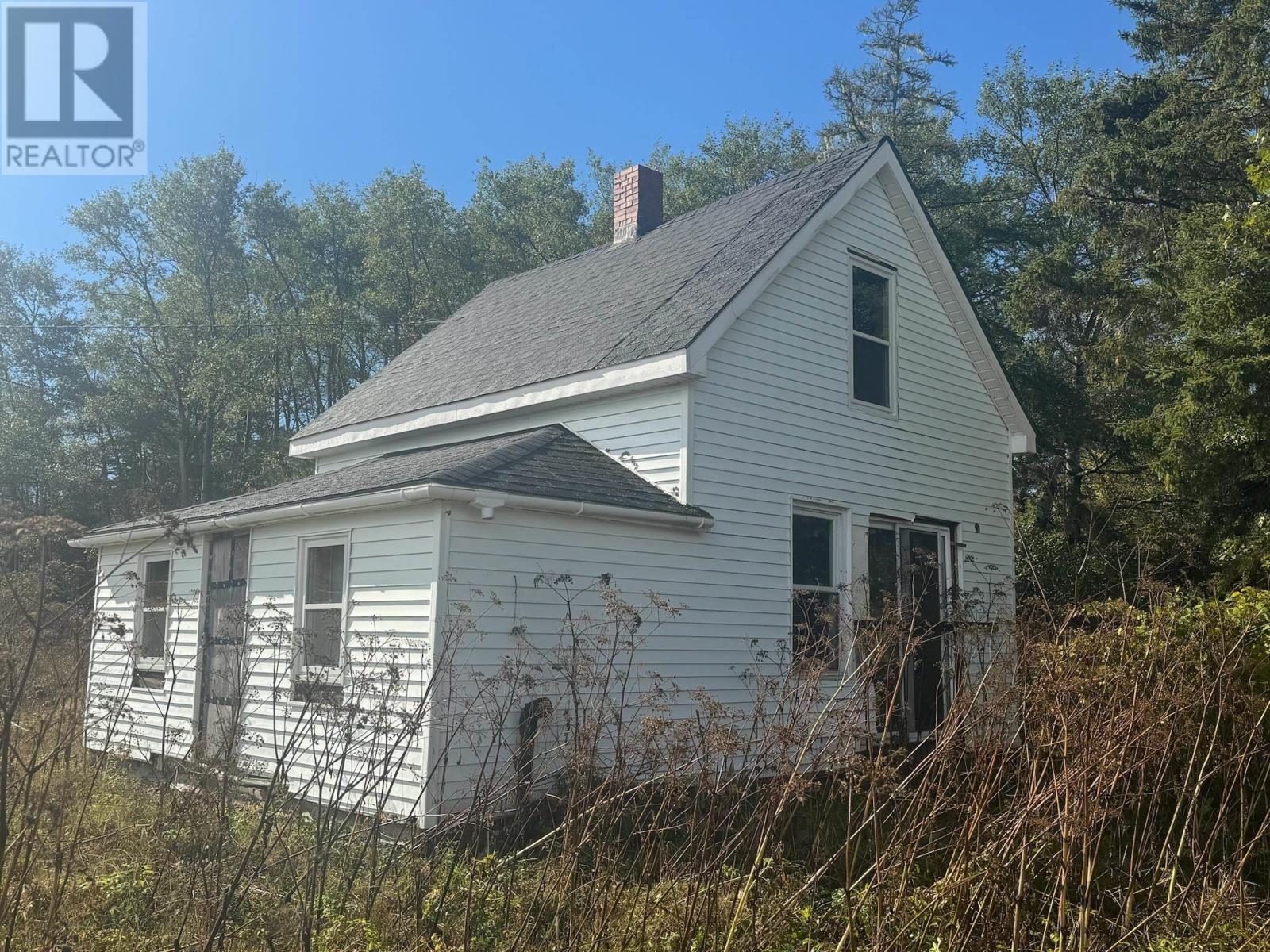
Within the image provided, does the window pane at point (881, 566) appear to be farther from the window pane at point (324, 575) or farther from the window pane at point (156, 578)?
the window pane at point (156, 578)

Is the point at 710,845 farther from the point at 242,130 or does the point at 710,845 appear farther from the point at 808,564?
the point at 242,130

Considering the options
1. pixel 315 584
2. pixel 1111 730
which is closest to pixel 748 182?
pixel 315 584

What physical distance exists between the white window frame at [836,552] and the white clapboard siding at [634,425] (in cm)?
161

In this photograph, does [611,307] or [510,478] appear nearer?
[510,478]

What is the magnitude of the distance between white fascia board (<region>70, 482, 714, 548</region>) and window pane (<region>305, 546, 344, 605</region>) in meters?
0.41

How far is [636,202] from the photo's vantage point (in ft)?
53.2

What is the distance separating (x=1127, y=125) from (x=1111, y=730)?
62.0 feet

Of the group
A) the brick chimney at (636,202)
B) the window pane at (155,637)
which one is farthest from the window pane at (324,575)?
the brick chimney at (636,202)

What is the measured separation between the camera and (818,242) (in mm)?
11984

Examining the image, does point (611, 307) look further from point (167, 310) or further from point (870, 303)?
point (167, 310)

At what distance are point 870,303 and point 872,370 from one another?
0.82m

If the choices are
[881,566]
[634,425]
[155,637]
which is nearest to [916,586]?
[881,566]

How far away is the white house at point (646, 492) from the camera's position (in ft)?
28.2

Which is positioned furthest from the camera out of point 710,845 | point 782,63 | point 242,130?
point 242,130
